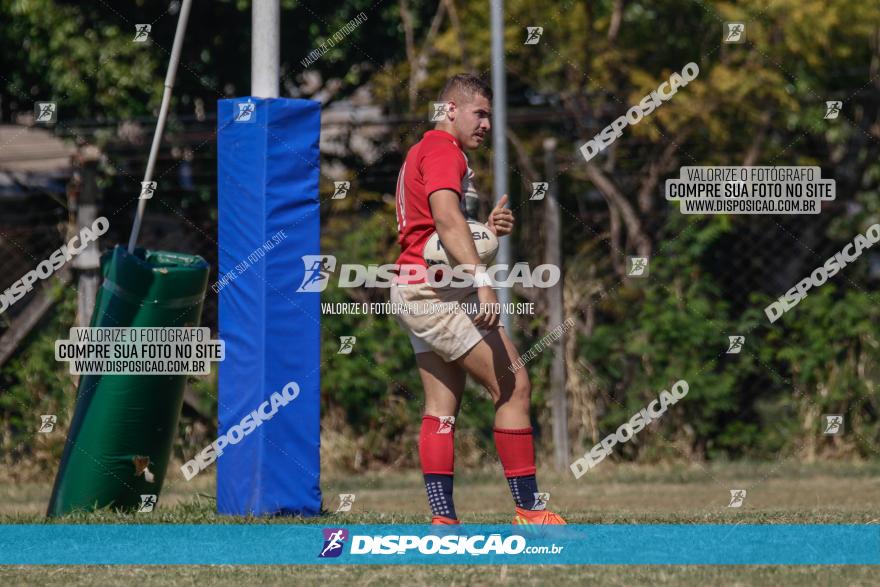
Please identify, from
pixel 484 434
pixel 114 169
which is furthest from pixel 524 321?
pixel 114 169

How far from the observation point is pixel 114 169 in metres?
11.6

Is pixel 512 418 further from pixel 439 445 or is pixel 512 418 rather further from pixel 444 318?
pixel 444 318

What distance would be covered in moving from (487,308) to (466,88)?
98cm

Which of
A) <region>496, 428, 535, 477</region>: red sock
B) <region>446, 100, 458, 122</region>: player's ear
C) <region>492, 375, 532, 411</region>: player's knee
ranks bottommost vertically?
<region>496, 428, 535, 477</region>: red sock

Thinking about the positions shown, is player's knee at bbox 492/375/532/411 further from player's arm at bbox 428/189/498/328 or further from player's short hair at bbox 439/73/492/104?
player's short hair at bbox 439/73/492/104

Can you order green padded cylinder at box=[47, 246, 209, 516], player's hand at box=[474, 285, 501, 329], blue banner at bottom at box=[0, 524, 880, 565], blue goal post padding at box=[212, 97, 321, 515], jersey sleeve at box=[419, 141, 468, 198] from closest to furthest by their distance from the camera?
blue banner at bottom at box=[0, 524, 880, 565]
player's hand at box=[474, 285, 501, 329]
jersey sleeve at box=[419, 141, 468, 198]
blue goal post padding at box=[212, 97, 321, 515]
green padded cylinder at box=[47, 246, 209, 516]

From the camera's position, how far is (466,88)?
19.1 ft

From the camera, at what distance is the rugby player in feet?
18.6

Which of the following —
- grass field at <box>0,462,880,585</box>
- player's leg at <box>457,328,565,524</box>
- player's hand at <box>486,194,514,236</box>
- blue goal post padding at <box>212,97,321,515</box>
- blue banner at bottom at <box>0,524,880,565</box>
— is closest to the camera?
grass field at <box>0,462,880,585</box>

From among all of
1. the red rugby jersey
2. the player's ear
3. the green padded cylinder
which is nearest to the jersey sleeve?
the red rugby jersey

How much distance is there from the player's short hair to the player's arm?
51cm

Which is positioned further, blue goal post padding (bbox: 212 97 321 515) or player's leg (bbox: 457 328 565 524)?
blue goal post padding (bbox: 212 97 321 515)

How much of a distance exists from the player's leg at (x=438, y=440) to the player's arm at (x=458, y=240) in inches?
15.3

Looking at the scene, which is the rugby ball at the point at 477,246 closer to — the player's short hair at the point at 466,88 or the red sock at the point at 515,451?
the player's short hair at the point at 466,88
